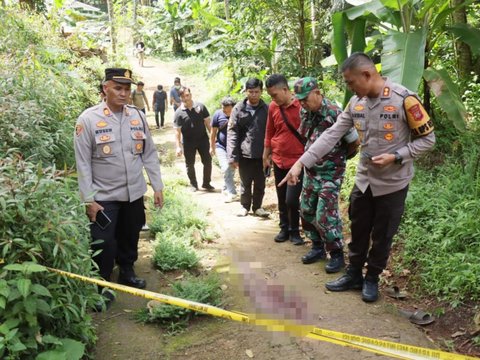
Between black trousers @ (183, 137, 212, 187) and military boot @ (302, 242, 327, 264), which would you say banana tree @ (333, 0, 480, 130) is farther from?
black trousers @ (183, 137, 212, 187)

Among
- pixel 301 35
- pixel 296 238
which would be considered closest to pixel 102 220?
pixel 296 238

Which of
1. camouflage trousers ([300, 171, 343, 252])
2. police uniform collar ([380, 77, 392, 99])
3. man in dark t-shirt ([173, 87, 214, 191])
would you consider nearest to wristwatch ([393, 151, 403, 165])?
police uniform collar ([380, 77, 392, 99])

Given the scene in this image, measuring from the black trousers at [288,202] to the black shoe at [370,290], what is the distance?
1341 millimetres

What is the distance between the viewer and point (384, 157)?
10.2 feet

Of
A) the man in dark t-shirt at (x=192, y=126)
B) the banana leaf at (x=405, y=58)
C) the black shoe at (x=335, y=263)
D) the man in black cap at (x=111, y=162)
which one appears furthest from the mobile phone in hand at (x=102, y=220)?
the man in dark t-shirt at (x=192, y=126)

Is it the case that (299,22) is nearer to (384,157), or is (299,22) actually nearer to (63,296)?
(384,157)

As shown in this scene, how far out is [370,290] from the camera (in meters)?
3.68

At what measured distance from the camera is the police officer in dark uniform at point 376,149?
10.4 ft

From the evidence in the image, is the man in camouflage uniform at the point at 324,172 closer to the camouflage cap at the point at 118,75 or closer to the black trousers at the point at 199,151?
the camouflage cap at the point at 118,75

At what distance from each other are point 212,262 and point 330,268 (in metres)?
1.26

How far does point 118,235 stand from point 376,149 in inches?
94.8

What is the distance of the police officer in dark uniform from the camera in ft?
10.4

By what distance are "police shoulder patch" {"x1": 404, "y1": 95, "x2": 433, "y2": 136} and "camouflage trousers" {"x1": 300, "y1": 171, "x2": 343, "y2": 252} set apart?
3.47 ft

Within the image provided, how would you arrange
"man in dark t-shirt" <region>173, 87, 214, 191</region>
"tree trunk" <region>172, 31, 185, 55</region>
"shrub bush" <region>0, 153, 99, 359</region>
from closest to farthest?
"shrub bush" <region>0, 153, 99, 359</region> < "man in dark t-shirt" <region>173, 87, 214, 191</region> < "tree trunk" <region>172, 31, 185, 55</region>
